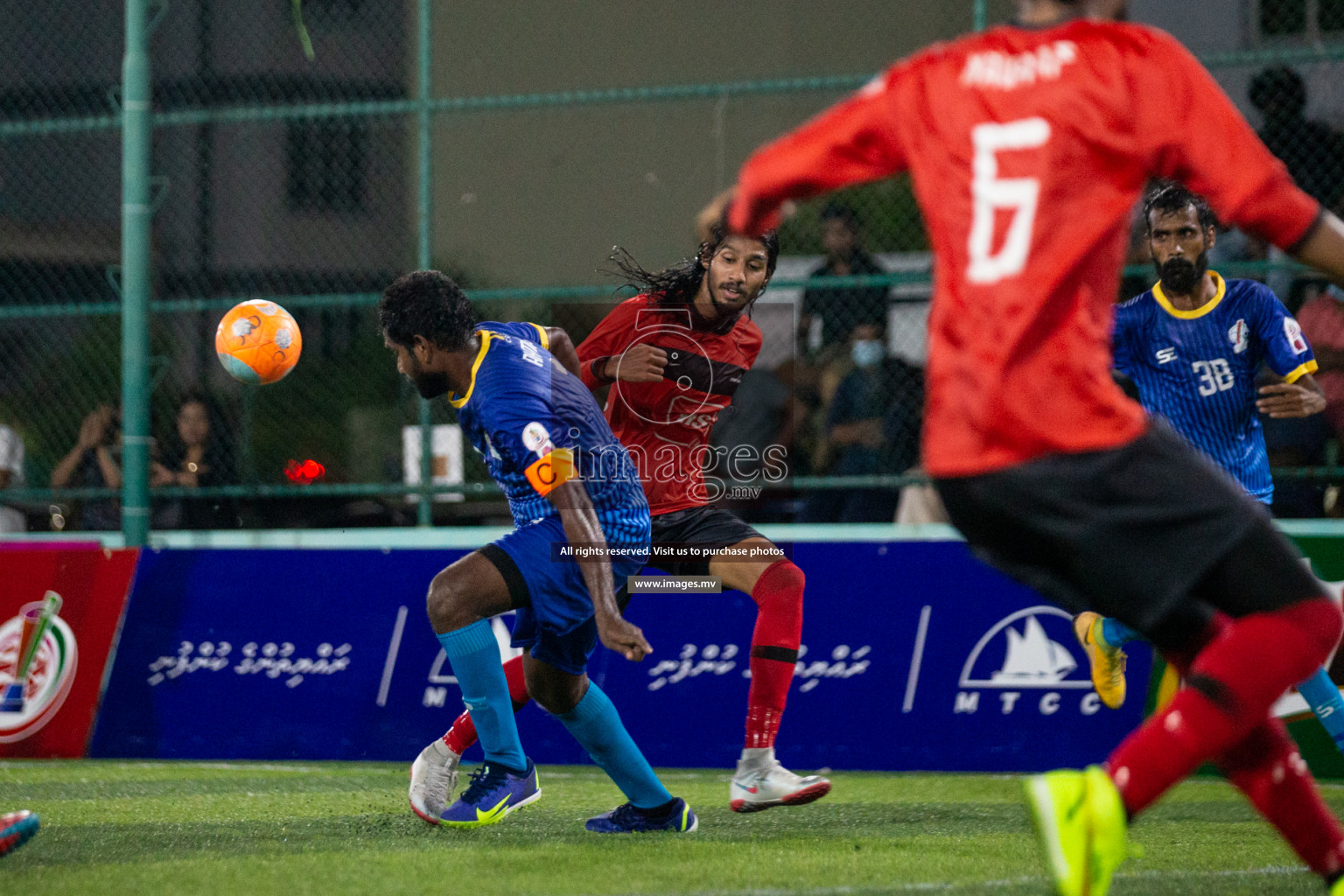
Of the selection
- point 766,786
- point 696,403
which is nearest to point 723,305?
point 696,403

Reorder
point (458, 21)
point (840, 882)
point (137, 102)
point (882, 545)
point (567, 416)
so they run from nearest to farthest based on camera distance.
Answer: point (840, 882), point (567, 416), point (882, 545), point (137, 102), point (458, 21)

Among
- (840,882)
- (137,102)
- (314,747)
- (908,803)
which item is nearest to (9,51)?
(137,102)

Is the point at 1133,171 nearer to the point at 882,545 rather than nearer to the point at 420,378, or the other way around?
the point at 420,378

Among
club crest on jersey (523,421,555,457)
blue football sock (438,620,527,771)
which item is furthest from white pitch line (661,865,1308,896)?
club crest on jersey (523,421,555,457)

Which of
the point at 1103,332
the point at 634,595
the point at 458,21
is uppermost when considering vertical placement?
the point at 458,21

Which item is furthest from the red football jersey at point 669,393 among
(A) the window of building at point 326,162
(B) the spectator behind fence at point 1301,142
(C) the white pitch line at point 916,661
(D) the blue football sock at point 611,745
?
(A) the window of building at point 326,162

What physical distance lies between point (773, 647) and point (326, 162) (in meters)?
6.20

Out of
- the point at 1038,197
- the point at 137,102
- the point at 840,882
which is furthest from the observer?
the point at 137,102

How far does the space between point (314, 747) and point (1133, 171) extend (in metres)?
5.64

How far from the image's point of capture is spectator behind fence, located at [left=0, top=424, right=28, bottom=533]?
9141mm

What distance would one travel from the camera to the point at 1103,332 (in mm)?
2973

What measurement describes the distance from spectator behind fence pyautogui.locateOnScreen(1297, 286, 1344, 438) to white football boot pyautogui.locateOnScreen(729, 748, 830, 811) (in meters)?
3.90

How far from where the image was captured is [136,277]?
8.55 metres

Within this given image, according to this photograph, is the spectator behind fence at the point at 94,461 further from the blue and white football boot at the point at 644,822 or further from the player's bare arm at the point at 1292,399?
the player's bare arm at the point at 1292,399
